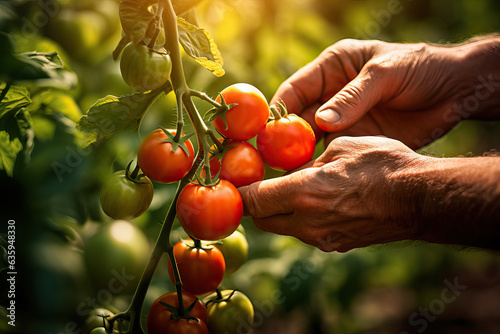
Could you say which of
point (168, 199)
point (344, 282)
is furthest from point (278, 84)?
point (344, 282)

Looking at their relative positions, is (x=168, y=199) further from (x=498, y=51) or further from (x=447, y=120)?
(x=498, y=51)

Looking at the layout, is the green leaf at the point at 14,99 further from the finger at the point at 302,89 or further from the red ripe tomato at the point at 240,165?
the finger at the point at 302,89

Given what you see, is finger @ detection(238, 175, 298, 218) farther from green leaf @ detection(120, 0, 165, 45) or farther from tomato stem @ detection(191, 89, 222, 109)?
green leaf @ detection(120, 0, 165, 45)

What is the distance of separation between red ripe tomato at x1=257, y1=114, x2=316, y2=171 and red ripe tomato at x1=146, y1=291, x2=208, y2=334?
32 cm

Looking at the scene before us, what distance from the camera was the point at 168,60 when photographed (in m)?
0.72

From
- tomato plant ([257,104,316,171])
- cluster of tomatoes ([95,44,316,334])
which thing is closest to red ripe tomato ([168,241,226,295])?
cluster of tomatoes ([95,44,316,334])

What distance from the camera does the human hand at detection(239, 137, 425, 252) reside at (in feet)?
3.04

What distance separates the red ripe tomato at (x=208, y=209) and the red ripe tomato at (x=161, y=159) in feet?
0.12

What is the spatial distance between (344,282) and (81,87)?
98 centimetres

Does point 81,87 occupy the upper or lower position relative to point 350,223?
upper

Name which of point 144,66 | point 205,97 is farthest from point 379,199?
point 144,66

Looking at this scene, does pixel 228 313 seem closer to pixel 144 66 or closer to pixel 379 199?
pixel 379 199

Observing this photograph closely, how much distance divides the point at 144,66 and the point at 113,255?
0.41 metres

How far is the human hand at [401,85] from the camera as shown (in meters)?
1.31
